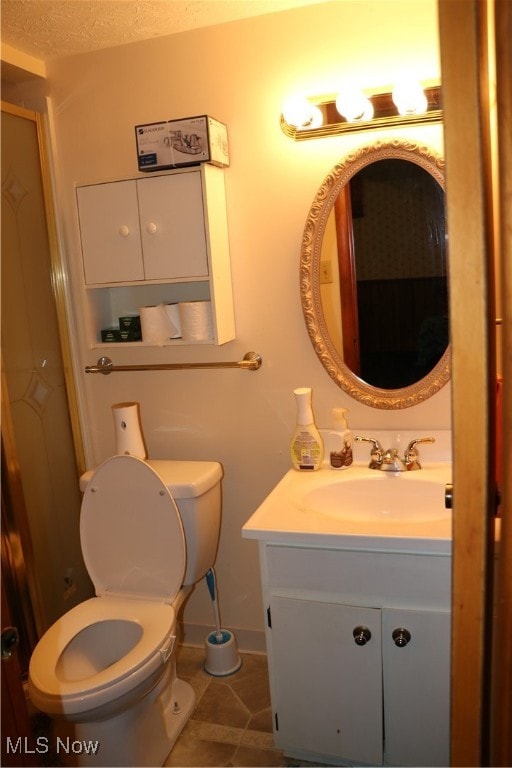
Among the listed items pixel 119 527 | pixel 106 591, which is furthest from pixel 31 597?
pixel 119 527

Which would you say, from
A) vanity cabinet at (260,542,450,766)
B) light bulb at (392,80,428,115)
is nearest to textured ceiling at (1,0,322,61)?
light bulb at (392,80,428,115)

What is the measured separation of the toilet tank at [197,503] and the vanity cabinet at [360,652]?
38 centimetres

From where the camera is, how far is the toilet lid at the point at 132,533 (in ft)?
6.04

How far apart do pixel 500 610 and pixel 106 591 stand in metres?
1.65

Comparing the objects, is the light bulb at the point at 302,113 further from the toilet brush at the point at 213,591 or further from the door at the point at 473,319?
the toilet brush at the point at 213,591

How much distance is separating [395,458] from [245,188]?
1.00 m

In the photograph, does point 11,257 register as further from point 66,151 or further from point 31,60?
point 31,60

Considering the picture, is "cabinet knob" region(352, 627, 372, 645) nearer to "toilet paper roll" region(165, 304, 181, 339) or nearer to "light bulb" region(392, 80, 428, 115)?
"toilet paper roll" region(165, 304, 181, 339)

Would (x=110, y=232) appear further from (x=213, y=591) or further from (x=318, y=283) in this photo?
(x=213, y=591)

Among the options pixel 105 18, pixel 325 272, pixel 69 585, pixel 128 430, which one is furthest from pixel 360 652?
pixel 105 18

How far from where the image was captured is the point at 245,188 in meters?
1.97

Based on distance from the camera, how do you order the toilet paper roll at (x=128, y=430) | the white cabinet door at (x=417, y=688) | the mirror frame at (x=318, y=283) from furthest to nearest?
the toilet paper roll at (x=128, y=430) < the mirror frame at (x=318, y=283) < the white cabinet door at (x=417, y=688)

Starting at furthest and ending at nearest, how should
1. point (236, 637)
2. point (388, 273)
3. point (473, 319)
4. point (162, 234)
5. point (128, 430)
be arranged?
point (236, 637), point (128, 430), point (162, 234), point (388, 273), point (473, 319)

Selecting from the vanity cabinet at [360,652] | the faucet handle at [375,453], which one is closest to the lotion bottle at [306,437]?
the faucet handle at [375,453]
